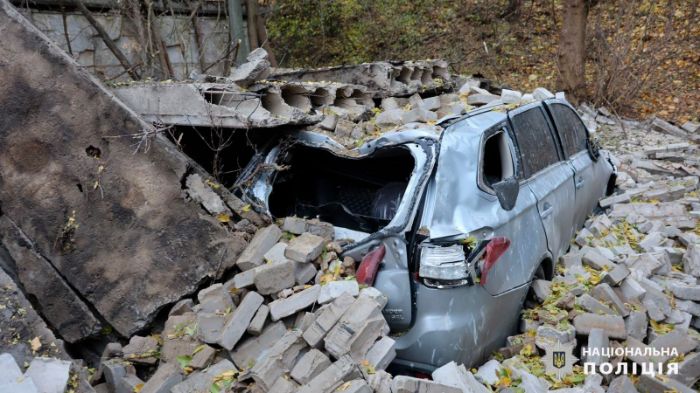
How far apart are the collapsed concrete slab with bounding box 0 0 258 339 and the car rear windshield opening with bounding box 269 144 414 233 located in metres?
0.98

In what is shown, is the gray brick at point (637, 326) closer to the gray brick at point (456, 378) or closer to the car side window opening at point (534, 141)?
the car side window opening at point (534, 141)

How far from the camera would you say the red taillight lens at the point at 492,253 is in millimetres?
3324

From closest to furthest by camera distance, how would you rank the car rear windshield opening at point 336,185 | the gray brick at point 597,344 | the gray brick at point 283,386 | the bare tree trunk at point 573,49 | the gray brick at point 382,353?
the gray brick at point 283,386 → the gray brick at point 382,353 → the gray brick at point 597,344 → the car rear windshield opening at point 336,185 → the bare tree trunk at point 573,49

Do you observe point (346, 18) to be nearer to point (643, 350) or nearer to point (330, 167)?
point (330, 167)

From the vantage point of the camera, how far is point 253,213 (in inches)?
163

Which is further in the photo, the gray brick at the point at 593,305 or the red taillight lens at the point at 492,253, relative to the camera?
the gray brick at the point at 593,305

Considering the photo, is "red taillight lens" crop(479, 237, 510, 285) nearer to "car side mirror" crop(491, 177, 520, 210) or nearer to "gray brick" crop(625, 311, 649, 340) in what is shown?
"car side mirror" crop(491, 177, 520, 210)

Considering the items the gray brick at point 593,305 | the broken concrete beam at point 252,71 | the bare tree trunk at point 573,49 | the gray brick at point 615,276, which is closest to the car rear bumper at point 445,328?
the gray brick at point 593,305

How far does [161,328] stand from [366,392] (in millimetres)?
1710

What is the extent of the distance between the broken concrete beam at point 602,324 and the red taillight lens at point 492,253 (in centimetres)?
82

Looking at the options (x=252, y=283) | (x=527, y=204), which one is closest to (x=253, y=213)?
(x=252, y=283)

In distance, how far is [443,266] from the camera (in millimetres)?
3217

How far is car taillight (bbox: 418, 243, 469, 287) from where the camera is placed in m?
3.22

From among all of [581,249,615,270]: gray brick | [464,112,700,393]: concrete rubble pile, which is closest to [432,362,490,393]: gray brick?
[464,112,700,393]: concrete rubble pile
